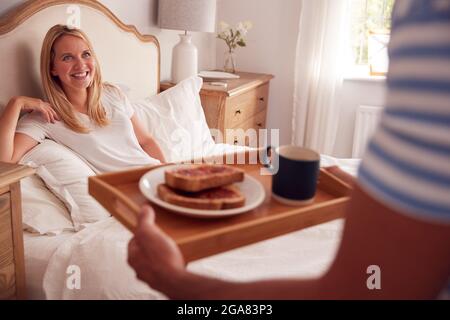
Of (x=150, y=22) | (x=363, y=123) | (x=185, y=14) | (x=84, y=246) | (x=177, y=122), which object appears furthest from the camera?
(x=363, y=123)

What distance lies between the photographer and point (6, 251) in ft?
4.10

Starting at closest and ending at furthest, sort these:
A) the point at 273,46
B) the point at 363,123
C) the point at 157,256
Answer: the point at 157,256 < the point at 363,123 < the point at 273,46

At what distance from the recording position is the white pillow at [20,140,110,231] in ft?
5.15

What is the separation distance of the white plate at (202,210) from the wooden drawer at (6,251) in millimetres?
535

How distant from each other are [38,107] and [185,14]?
4.20 feet

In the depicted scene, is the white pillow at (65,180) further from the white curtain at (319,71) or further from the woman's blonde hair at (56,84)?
the white curtain at (319,71)

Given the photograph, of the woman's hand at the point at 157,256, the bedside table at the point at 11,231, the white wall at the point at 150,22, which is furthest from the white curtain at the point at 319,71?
the woman's hand at the point at 157,256

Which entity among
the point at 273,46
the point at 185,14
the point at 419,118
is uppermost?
the point at 185,14

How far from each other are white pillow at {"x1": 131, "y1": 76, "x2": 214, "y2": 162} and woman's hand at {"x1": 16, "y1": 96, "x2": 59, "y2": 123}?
60cm

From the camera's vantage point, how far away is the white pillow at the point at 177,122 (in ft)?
7.41

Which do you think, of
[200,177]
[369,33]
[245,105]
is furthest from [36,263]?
[369,33]

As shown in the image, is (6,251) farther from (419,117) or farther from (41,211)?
(419,117)
